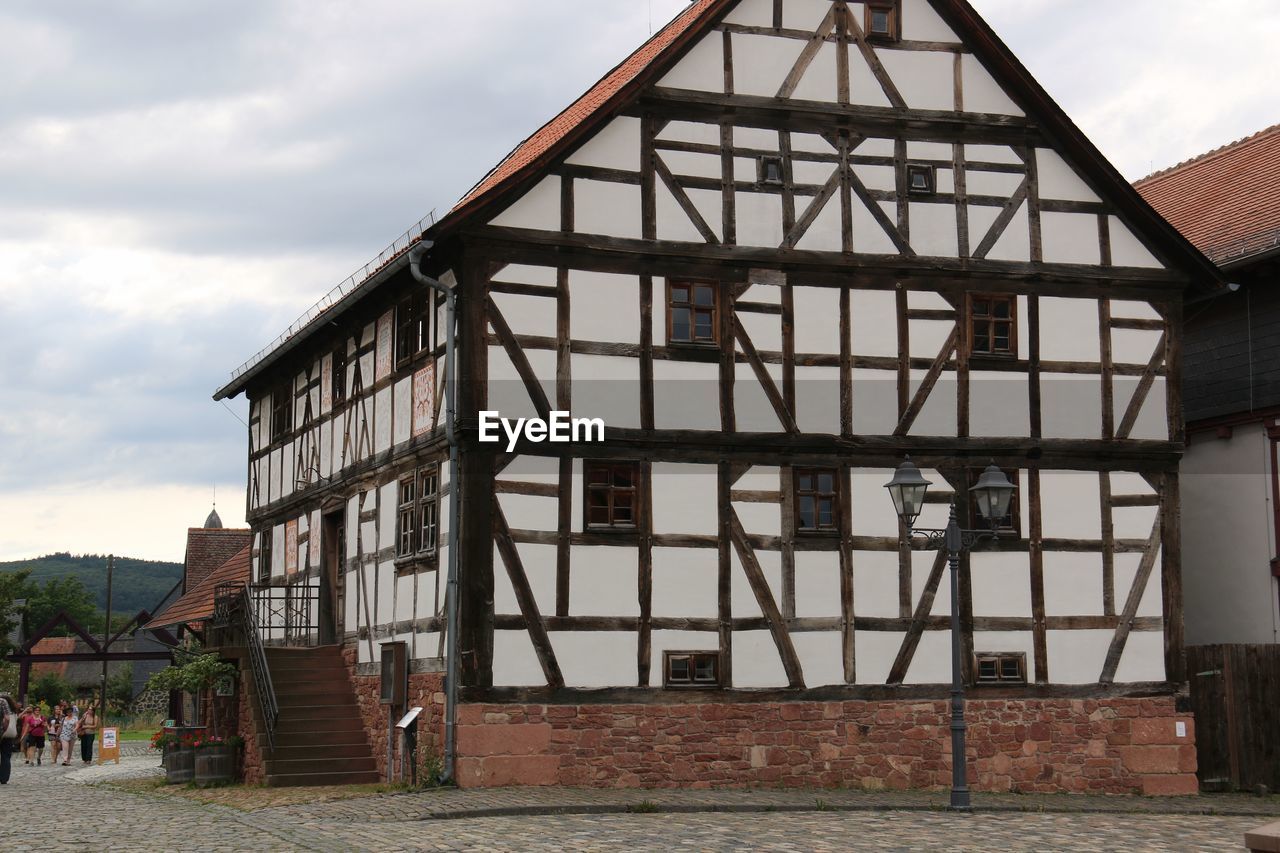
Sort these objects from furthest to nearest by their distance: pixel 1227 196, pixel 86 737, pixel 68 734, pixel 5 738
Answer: pixel 86 737 < pixel 68 734 < pixel 1227 196 < pixel 5 738

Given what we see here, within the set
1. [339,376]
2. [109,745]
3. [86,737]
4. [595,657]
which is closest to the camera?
[595,657]

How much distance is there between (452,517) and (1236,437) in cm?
1225

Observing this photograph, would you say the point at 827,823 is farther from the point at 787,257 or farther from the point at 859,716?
the point at 787,257

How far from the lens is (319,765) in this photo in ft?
77.7

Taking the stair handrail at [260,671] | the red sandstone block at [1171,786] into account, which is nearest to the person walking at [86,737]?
the stair handrail at [260,671]

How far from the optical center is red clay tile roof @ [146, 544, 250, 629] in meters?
38.4

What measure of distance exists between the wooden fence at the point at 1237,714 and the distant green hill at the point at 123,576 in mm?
145891

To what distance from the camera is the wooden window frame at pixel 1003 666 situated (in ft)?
76.2

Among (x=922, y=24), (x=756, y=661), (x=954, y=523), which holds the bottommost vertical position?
(x=756, y=661)

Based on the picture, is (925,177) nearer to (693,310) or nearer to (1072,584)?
(693,310)

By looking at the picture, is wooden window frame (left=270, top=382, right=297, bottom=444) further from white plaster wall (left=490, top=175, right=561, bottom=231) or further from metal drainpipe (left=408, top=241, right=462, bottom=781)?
white plaster wall (left=490, top=175, right=561, bottom=231)

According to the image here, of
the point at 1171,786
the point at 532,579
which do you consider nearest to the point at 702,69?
the point at 532,579

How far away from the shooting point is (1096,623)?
2372cm

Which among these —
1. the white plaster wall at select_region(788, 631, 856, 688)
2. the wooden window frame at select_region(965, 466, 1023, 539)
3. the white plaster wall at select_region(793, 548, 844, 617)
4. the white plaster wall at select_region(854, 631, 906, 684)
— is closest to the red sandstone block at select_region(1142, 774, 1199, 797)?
the wooden window frame at select_region(965, 466, 1023, 539)
